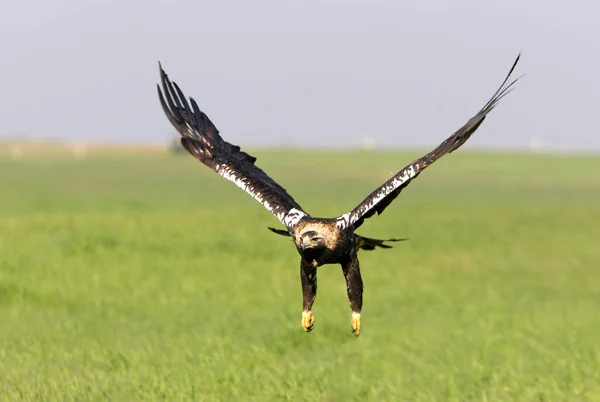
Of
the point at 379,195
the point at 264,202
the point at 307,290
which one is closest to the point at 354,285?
the point at 307,290

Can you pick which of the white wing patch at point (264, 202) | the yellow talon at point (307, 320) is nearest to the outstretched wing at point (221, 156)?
the white wing patch at point (264, 202)

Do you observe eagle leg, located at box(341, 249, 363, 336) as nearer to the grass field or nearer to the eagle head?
the eagle head

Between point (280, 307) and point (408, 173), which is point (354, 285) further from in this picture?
point (280, 307)

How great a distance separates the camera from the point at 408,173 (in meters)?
10.2

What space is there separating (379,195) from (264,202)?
184 centimetres

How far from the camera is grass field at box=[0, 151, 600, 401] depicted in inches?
637

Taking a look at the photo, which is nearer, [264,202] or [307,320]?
[307,320]

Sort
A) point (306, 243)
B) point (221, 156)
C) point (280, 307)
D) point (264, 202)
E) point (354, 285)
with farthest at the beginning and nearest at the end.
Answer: point (280, 307)
point (221, 156)
point (264, 202)
point (354, 285)
point (306, 243)

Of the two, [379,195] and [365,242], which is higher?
[379,195]

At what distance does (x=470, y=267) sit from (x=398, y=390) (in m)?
14.0

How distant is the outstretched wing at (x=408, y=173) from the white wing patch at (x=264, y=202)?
0.69 meters

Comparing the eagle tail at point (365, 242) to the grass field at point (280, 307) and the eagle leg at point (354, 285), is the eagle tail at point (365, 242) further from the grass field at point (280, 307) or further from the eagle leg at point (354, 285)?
the grass field at point (280, 307)

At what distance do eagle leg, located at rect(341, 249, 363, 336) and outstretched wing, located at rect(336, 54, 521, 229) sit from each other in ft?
1.54

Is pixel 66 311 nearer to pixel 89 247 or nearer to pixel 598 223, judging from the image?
pixel 89 247
